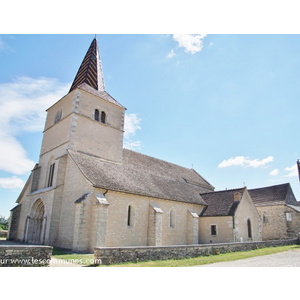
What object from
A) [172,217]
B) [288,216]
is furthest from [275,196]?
[172,217]

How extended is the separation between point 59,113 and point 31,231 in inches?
402

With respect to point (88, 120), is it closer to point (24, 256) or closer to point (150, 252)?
point (150, 252)

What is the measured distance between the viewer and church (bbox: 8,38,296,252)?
53.5 ft

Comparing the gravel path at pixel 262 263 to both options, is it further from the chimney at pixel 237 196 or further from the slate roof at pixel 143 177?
the chimney at pixel 237 196

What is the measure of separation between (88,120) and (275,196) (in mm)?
25673

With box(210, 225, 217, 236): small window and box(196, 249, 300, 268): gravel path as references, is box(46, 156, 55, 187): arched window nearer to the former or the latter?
box(210, 225, 217, 236): small window

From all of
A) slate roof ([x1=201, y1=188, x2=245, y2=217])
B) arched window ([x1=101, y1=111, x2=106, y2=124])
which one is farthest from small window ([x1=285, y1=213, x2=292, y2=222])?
arched window ([x1=101, y1=111, x2=106, y2=124])

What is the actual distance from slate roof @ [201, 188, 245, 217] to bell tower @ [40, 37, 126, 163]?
31.7 feet

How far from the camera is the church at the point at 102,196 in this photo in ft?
53.5

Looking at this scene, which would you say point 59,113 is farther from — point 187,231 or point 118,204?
point 187,231

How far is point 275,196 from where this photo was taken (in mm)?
32719

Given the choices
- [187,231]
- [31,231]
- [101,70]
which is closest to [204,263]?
[187,231]

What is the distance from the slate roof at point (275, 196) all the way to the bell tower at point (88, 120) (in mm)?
21313

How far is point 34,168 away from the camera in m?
22.1
